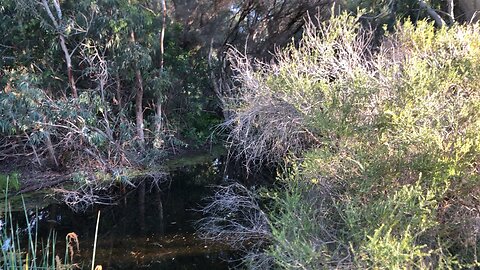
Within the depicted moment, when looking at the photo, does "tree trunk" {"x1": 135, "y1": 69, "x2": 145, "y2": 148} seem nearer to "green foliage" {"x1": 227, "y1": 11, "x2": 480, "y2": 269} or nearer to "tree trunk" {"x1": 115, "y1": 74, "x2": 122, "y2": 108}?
"tree trunk" {"x1": 115, "y1": 74, "x2": 122, "y2": 108}

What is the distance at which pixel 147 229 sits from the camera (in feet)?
23.4

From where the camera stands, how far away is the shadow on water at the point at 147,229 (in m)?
5.89

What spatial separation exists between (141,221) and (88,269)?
75.7 inches

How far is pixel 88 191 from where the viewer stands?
27.7 ft

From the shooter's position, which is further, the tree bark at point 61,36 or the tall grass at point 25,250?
the tree bark at point 61,36

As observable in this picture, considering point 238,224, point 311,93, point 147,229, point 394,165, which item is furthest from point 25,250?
point 394,165

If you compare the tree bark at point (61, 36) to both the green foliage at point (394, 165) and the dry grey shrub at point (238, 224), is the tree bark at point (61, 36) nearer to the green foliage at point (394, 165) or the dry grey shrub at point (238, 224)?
the dry grey shrub at point (238, 224)

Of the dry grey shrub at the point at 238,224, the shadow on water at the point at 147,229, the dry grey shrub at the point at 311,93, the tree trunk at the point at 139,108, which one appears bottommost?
the shadow on water at the point at 147,229

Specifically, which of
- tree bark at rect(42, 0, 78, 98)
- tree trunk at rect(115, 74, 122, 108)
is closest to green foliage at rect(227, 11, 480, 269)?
tree bark at rect(42, 0, 78, 98)

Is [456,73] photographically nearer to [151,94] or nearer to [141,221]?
[141,221]

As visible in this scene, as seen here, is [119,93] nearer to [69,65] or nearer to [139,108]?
[139,108]

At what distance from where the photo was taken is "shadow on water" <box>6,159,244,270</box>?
5.89 metres

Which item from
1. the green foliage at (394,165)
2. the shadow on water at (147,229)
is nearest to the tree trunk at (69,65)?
the shadow on water at (147,229)

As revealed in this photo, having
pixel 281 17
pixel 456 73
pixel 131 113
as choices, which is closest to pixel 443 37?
pixel 456 73
